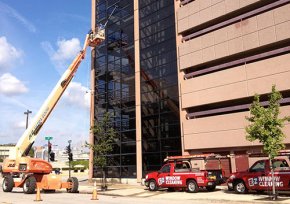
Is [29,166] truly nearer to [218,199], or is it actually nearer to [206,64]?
[218,199]

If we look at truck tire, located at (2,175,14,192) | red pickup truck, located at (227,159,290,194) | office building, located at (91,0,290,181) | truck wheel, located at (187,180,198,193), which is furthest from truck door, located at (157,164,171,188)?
truck tire, located at (2,175,14,192)

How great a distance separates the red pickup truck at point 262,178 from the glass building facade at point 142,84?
31.7 ft

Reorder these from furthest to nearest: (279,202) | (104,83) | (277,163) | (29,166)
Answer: (104,83) → (29,166) → (277,163) → (279,202)

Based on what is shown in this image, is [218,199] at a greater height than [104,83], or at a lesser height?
lesser

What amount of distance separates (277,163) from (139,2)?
2259cm

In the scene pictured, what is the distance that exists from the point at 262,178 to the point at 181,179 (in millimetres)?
5392

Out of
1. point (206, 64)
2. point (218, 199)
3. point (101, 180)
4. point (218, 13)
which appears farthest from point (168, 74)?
point (218, 199)

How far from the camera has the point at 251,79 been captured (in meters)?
26.5

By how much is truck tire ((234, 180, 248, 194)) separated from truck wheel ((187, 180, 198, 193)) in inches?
98.7

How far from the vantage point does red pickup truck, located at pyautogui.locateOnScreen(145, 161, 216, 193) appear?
22.0 m

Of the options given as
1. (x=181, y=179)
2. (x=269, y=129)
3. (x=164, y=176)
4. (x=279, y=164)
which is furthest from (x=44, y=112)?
(x=279, y=164)

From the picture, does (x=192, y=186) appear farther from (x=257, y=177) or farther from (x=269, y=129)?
(x=269, y=129)

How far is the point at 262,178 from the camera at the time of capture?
19516 millimetres

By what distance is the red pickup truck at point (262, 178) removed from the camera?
Answer: 18.8 m
